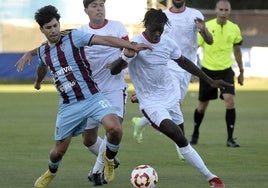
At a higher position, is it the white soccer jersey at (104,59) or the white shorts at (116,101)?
the white soccer jersey at (104,59)

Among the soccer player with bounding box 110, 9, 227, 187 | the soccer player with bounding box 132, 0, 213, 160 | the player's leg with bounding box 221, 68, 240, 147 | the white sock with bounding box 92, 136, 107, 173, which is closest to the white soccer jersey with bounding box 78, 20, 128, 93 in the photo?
the soccer player with bounding box 110, 9, 227, 187

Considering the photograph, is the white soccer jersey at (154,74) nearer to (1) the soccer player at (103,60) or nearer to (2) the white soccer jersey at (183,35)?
(1) the soccer player at (103,60)

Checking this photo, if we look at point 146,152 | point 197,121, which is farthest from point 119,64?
point 197,121

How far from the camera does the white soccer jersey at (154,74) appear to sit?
1158cm

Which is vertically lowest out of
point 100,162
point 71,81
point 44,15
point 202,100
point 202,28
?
point 202,100

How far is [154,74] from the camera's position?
38.3 ft

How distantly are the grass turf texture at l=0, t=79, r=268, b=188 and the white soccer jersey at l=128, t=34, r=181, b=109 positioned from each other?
100 cm

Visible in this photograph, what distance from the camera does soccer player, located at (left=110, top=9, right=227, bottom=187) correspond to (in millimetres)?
11164

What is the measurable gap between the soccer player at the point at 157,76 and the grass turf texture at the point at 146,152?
754 millimetres

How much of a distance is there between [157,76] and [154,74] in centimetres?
5

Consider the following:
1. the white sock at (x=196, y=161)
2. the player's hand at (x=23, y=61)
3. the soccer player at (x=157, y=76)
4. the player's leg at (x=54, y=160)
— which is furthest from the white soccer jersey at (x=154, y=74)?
the player's hand at (x=23, y=61)

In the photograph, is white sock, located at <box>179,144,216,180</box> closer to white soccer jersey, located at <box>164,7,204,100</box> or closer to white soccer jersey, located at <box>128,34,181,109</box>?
white soccer jersey, located at <box>128,34,181,109</box>

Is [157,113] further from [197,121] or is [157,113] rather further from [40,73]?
[197,121]

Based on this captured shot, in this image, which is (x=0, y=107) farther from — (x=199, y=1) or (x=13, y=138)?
(x=199, y=1)
